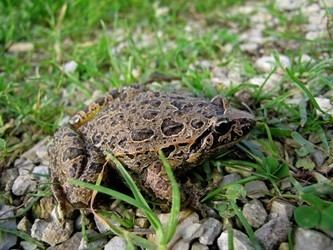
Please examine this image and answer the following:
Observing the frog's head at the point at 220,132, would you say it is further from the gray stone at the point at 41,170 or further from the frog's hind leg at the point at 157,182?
the gray stone at the point at 41,170

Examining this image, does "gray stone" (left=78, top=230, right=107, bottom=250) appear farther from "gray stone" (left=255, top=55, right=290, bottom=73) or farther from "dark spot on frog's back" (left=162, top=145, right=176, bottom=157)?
"gray stone" (left=255, top=55, right=290, bottom=73)

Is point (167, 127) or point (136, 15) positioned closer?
point (167, 127)

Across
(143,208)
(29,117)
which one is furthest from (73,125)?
(143,208)

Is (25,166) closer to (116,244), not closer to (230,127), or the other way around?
(116,244)

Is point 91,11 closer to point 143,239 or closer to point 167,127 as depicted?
point 167,127

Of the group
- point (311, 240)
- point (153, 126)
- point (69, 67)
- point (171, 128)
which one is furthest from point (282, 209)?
point (69, 67)

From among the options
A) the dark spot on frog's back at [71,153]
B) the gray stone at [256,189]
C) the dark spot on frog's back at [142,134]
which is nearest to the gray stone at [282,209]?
the gray stone at [256,189]

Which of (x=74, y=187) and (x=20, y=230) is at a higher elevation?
(x=74, y=187)

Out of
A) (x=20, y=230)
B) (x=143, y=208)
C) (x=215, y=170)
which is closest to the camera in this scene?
(x=143, y=208)
